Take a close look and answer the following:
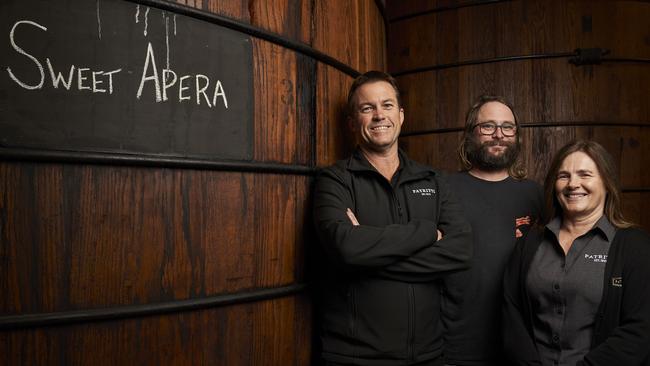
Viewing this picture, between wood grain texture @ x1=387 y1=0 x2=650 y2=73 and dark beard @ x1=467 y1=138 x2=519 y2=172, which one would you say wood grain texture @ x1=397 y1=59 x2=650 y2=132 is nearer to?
wood grain texture @ x1=387 y1=0 x2=650 y2=73

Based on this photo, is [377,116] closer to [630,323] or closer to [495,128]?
[495,128]

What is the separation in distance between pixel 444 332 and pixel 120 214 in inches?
45.7

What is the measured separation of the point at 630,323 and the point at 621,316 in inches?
1.2

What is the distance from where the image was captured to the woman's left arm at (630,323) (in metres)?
1.44

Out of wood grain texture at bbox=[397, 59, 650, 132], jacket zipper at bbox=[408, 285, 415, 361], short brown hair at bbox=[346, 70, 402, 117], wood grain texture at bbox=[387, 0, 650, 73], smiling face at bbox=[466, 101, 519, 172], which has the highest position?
wood grain texture at bbox=[387, 0, 650, 73]

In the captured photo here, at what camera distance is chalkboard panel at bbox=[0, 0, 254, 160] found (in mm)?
1240

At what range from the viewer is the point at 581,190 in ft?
5.32

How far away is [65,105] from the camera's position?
4.22 ft

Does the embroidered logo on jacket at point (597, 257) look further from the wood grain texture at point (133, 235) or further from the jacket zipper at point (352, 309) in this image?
the wood grain texture at point (133, 235)

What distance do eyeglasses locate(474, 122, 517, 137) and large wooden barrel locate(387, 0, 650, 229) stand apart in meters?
1.39

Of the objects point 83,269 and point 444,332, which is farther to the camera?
point 444,332

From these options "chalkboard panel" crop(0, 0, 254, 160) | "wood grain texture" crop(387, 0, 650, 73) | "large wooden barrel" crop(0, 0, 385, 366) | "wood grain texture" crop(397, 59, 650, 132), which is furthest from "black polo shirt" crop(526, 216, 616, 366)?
"wood grain texture" crop(387, 0, 650, 73)

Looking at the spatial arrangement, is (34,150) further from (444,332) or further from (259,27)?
(444,332)

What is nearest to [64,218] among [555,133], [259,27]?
[259,27]
